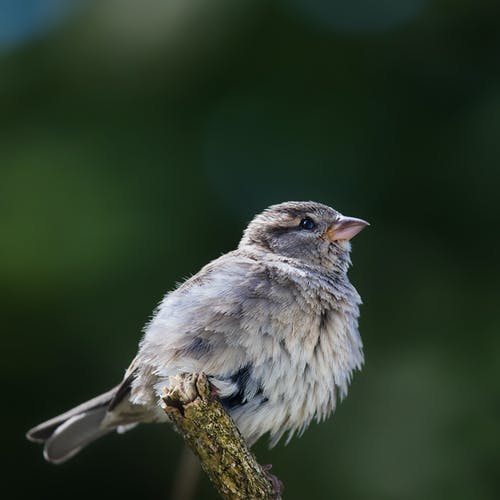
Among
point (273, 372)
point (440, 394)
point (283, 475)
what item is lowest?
point (283, 475)

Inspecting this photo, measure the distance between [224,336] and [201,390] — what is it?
2.38ft

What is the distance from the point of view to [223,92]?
20.4 feet

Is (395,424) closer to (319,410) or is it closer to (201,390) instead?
(319,410)

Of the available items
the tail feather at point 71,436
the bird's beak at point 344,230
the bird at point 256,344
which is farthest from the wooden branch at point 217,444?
the bird's beak at point 344,230

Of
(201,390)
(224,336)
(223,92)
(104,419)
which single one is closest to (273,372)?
(224,336)

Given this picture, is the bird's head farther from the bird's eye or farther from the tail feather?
the tail feather

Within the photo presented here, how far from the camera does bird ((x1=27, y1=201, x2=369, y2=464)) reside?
4.28 metres

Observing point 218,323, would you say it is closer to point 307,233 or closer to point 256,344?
point 256,344

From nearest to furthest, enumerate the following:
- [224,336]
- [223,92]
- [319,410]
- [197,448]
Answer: [197,448] < [224,336] < [319,410] < [223,92]

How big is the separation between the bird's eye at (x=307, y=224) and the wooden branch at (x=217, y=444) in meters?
1.91

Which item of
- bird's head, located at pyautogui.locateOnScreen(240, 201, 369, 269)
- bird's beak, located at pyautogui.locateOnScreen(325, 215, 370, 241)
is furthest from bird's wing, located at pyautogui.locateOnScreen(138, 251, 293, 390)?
bird's beak, located at pyautogui.locateOnScreen(325, 215, 370, 241)

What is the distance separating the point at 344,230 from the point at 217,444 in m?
1.96

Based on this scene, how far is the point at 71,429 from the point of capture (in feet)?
16.7

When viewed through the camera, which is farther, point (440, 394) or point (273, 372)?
point (440, 394)
